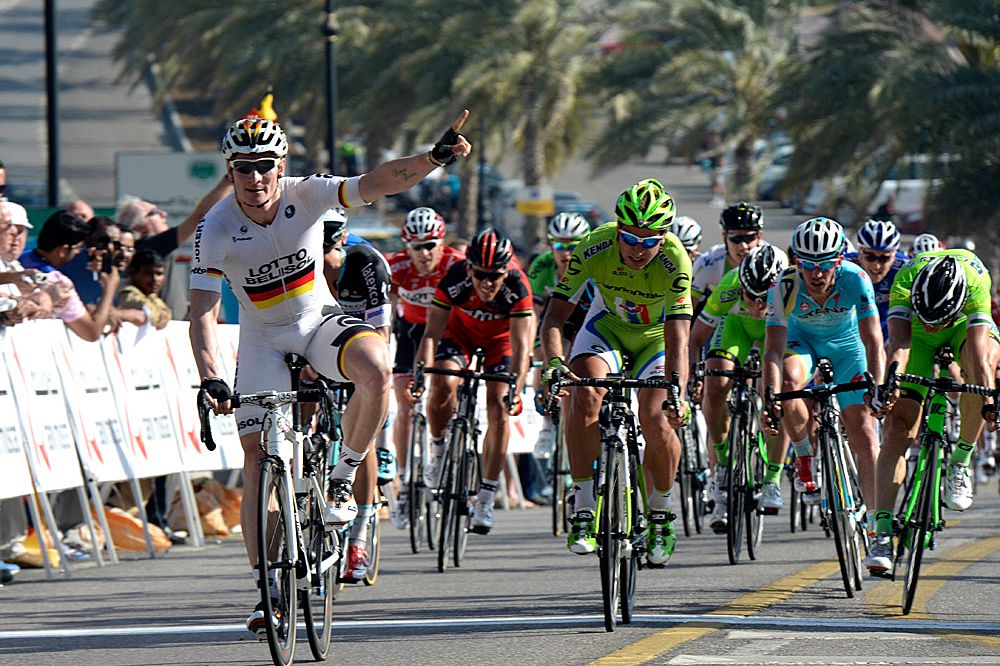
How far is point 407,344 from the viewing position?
1392 cm

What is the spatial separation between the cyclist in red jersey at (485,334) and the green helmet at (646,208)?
2.95m

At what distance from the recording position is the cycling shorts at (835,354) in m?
11.8

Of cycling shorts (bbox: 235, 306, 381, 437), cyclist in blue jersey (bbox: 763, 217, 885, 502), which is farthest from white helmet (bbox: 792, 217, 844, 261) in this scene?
cycling shorts (bbox: 235, 306, 381, 437)

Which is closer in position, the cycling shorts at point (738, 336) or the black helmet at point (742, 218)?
the cycling shorts at point (738, 336)

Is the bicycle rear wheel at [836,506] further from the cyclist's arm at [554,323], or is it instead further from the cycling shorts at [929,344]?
the cyclist's arm at [554,323]

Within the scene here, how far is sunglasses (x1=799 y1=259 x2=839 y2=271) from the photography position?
431 inches

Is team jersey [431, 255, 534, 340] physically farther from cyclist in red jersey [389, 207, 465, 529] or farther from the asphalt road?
the asphalt road

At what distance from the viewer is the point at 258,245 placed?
8328mm

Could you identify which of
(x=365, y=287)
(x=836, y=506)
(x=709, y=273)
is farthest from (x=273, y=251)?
(x=709, y=273)

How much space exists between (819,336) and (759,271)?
894mm

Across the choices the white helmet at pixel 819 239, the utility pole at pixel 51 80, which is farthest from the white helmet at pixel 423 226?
the utility pole at pixel 51 80

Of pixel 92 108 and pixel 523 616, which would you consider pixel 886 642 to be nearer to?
pixel 523 616

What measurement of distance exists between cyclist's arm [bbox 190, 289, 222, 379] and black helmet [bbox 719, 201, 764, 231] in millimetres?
6036

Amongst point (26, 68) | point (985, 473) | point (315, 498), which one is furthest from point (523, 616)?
point (26, 68)
